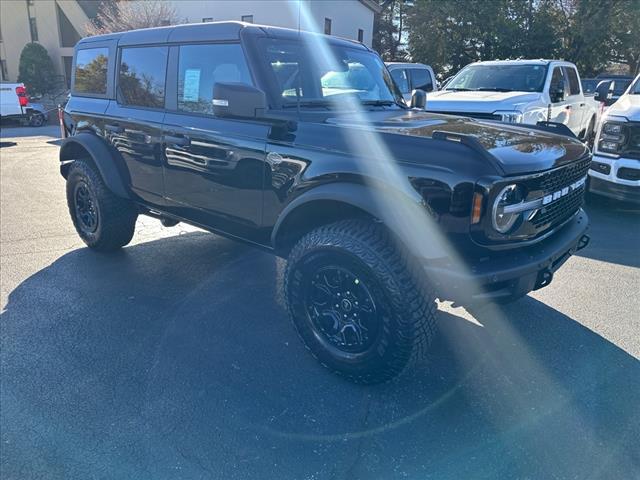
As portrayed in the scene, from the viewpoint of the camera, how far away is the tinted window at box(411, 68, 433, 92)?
10.7 m

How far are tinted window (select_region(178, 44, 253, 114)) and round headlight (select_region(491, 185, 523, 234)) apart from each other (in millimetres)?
1763

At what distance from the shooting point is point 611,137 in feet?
19.6

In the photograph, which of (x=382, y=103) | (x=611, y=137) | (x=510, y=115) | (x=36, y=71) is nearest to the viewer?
(x=382, y=103)

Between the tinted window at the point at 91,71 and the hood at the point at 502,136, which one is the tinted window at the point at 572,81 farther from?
the tinted window at the point at 91,71

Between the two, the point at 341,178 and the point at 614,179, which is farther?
the point at 614,179

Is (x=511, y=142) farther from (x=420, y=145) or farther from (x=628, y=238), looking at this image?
(x=628, y=238)

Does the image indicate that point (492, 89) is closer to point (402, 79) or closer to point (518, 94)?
point (518, 94)

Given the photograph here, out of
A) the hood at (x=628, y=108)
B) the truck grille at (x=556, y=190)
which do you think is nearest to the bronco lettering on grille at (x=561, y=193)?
the truck grille at (x=556, y=190)

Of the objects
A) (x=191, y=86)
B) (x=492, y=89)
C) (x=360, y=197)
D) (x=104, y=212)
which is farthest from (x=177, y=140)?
(x=492, y=89)

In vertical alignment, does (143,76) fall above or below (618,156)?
above

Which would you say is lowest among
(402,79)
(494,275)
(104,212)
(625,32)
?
(104,212)

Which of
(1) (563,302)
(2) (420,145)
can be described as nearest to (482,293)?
(2) (420,145)

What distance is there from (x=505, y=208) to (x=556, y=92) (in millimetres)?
6706

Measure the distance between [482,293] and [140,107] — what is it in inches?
124
